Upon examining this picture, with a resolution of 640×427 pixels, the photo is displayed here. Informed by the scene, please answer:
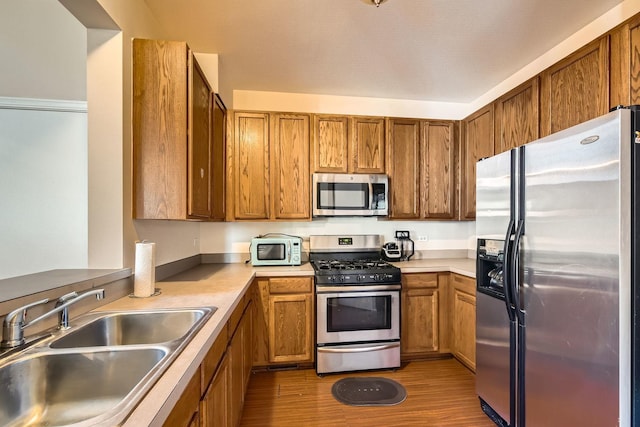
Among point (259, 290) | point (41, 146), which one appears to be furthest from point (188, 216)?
point (41, 146)

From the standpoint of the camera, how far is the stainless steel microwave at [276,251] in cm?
268

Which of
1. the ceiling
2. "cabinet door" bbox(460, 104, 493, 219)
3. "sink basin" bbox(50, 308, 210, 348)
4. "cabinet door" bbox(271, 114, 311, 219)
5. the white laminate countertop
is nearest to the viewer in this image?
the white laminate countertop

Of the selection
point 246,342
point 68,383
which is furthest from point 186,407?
point 246,342

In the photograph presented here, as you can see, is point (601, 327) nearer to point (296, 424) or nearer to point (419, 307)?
point (419, 307)

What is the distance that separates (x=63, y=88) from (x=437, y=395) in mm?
3541

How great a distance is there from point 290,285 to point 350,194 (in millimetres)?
1031

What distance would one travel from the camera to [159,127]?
167 centimetres

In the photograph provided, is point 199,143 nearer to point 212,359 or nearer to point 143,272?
point 143,272

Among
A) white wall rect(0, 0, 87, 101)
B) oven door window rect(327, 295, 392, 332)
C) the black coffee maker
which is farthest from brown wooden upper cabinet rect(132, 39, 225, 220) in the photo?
the black coffee maker

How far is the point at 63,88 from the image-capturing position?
6.72 ft

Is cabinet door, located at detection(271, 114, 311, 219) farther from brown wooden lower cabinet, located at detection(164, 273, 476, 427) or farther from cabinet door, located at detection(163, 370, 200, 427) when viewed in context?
cabinet door, located at detection(163, 370, 200, 427)

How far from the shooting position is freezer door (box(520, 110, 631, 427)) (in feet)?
3.67

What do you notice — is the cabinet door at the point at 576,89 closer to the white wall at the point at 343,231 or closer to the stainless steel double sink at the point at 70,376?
the white wall at the point at 343,231

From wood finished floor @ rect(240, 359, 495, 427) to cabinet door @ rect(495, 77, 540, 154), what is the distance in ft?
6.53
